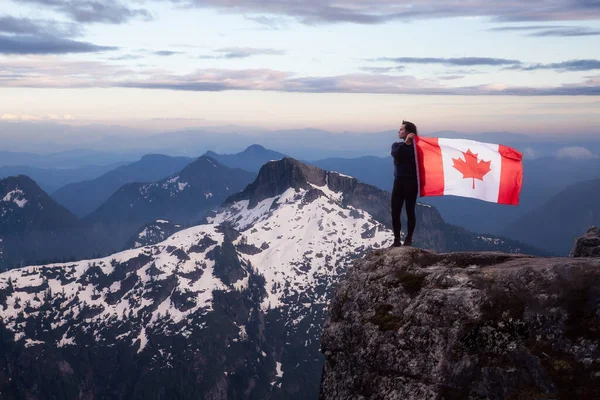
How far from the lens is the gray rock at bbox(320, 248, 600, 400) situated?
1645cm

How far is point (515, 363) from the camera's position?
666 inches

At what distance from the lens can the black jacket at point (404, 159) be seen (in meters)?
24.8

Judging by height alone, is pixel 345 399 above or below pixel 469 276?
below

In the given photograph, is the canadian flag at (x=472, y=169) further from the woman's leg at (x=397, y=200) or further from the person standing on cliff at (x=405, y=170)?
the woman's leg at (x=397, y=200)

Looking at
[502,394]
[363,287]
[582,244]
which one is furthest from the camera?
[582,244]

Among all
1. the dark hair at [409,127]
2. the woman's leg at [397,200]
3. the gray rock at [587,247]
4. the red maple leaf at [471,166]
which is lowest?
the gray rock at [587,247]

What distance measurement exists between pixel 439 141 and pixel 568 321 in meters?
11.8

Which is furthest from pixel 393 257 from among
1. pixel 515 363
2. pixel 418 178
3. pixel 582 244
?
pixel 582 244

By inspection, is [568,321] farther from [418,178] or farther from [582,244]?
[582,244]

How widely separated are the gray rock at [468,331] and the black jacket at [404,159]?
399 cm

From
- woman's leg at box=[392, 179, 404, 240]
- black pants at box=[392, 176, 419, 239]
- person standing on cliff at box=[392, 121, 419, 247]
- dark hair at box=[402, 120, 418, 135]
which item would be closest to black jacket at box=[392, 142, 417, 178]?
person standing on cliff at box=[392, 121, 419, 247]

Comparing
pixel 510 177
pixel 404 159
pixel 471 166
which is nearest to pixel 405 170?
pixel 404 159

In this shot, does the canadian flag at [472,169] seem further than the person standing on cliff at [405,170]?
Yes

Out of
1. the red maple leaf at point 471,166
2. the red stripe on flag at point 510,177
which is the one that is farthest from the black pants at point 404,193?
the red stripe on flag at point 510,177
